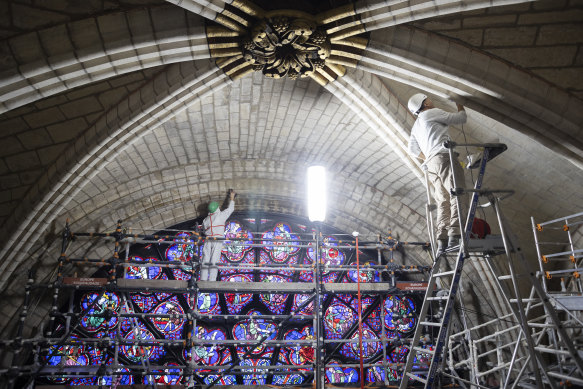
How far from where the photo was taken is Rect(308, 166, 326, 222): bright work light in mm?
7027

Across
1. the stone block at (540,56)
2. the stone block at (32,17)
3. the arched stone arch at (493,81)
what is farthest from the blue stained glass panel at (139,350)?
the stone block at (540,56)

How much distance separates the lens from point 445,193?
4.21 m

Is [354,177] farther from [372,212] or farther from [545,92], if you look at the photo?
[545,92]

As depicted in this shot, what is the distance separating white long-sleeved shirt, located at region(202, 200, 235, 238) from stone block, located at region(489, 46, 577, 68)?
5.74 meters

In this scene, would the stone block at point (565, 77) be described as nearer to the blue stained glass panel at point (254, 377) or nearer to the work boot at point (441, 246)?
the work boot at point (441, 246)

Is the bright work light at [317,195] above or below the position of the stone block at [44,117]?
below

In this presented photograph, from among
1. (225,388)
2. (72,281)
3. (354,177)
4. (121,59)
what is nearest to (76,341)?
(72,281)

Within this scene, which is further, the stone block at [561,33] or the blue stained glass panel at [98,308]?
the blue stained glass panel at [98,308]

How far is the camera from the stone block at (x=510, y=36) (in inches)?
190

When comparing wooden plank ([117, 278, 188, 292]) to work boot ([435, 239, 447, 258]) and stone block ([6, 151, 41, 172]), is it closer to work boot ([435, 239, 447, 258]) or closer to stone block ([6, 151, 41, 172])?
stone block ([6, 151, 41, 172])

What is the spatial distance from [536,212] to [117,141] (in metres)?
6.58

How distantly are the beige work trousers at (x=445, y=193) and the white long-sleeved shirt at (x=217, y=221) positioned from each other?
5.28 m

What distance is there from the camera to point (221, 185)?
9031mm

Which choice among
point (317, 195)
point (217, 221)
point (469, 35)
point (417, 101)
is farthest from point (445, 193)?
point (217, 221)
